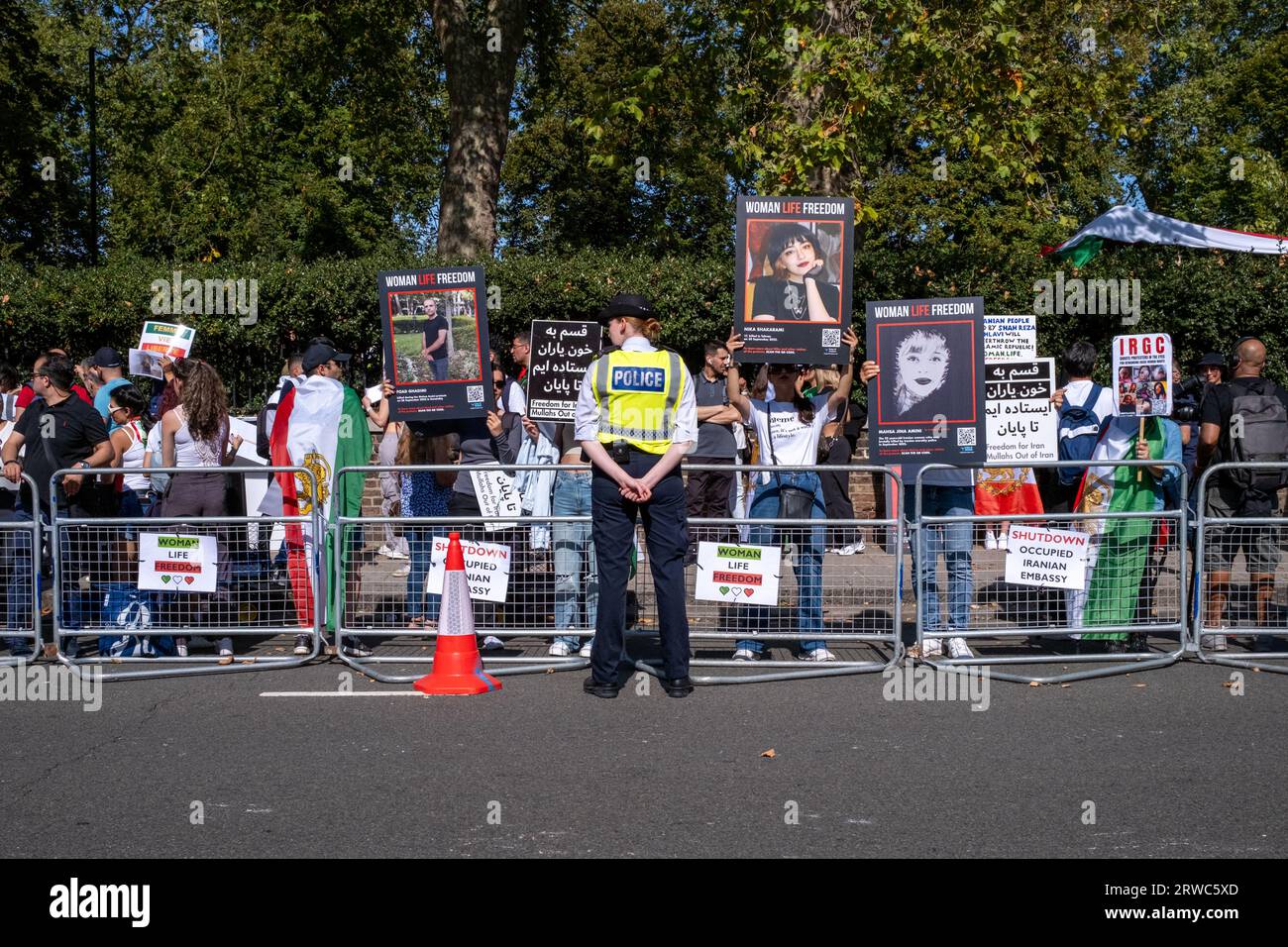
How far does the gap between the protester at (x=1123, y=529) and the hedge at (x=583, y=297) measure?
710cm

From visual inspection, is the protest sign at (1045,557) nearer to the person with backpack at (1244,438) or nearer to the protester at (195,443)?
the person with backpack at (1244,438)

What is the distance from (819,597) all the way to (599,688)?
62.9 inches

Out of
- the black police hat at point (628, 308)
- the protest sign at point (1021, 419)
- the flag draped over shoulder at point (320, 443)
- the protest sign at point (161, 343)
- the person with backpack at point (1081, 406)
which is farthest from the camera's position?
the protest sign at point (161, 343)

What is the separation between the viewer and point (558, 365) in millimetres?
10125

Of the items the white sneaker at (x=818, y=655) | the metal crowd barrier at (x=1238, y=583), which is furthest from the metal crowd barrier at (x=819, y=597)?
the metal crowd barrier at (x=1238, y=583)

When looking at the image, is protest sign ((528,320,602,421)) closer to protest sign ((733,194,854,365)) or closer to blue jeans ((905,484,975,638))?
protest sign ((733,194,854,365))

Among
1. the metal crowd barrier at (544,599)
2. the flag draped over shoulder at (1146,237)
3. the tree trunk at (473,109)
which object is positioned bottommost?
the metal crowd barrier at (544,599)

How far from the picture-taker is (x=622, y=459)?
7512mm

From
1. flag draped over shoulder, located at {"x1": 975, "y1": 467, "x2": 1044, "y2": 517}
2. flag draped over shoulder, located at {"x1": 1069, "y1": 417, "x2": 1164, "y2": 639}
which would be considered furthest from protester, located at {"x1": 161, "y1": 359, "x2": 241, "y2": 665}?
flag draped over shoulder, located at {"x1": 975, "y1": 467, "x2": 1044, "y2": 517}

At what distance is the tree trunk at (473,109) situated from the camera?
18875mm

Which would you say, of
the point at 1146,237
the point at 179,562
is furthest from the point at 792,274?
the point at 1146,237

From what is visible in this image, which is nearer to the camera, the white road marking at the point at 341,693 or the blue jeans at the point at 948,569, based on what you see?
Result: the white road marking at the point at 341,693

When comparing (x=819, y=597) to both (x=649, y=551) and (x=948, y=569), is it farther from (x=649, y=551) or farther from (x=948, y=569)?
(x=649, y=551)

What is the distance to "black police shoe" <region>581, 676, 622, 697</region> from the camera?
7.68 m
